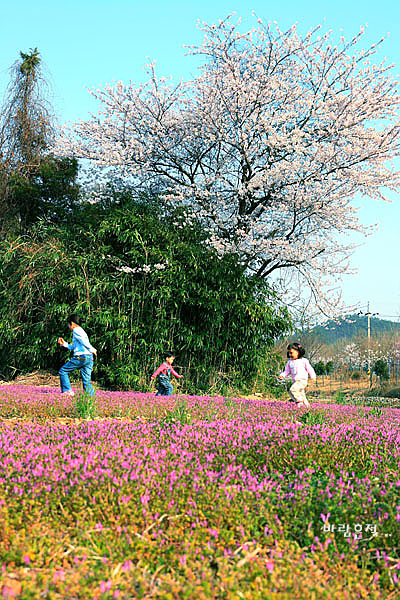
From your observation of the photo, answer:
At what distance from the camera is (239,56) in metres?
14.3

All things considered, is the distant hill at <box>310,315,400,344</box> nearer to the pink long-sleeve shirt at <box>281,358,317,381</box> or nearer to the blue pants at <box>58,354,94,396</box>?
the pink long-sleeve shirt at <box>281,358,317,381</box>

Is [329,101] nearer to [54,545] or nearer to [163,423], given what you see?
[163,423]

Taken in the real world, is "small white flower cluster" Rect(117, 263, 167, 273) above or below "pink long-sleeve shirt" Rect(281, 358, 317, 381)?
above

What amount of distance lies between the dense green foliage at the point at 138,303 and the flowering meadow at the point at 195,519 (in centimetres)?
832

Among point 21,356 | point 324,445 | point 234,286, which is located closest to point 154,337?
point 234,286

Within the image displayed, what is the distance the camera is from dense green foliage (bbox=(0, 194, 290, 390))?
12547mm

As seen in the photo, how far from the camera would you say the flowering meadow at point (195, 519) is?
2127 mm

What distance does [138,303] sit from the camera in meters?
12.7

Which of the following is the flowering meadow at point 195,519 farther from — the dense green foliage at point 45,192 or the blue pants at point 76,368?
the dense green foliage at point 45,192

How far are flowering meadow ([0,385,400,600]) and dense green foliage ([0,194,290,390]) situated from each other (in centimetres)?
832

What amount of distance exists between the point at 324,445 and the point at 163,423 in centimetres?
168

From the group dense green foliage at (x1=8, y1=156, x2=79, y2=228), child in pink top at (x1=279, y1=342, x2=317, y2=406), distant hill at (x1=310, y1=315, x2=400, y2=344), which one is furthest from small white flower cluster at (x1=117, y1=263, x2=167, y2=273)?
distant hill at (x1=310, y1=315, x2=400, y2=344)

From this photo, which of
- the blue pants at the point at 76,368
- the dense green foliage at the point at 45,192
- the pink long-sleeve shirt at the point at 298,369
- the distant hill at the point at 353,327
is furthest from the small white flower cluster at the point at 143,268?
the distant hill at the point at 353,327

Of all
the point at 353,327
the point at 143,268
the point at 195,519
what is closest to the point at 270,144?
the point at 143,268
